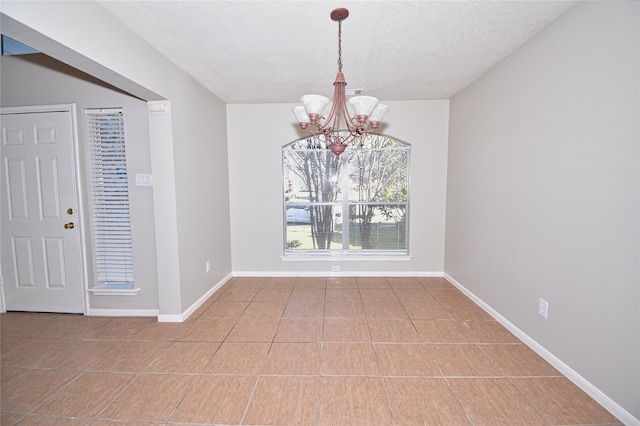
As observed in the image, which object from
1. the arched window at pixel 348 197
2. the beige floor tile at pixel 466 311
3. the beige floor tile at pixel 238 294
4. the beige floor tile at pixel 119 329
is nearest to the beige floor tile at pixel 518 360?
the beige floor tile at pixel 466 311

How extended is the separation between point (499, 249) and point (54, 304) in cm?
465

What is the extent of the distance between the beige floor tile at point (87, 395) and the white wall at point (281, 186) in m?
2.24

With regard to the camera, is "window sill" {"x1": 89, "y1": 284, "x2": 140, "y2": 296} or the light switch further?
"window sill" {"x1": 89, "y1": 284, "x2": 140, "y2": 296}

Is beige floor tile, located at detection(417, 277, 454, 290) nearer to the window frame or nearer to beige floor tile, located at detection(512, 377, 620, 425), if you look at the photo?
beige floor tile, located at detection(512, 377, 620, 425)

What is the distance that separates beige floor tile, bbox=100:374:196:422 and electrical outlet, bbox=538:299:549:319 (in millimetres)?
2669

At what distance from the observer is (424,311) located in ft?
9.70

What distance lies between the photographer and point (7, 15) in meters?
1.26

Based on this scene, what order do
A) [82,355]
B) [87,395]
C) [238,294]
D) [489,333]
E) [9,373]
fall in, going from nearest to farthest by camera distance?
1. [87,395]
2. [9,373]
3. [82,355]
4. [489,333]
5. [238,294]

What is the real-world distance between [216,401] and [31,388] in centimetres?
131

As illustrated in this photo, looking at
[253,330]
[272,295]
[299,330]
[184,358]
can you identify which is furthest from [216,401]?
[272,295]

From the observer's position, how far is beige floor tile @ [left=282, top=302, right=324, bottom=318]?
2.88 m

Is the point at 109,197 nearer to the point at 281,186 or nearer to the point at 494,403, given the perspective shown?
the point at 281,186

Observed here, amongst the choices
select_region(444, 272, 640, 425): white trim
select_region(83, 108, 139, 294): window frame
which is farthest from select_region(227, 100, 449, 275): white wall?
select_region(83, 108, 139, 294): window frame

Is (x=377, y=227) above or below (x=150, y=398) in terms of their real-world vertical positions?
A: above
